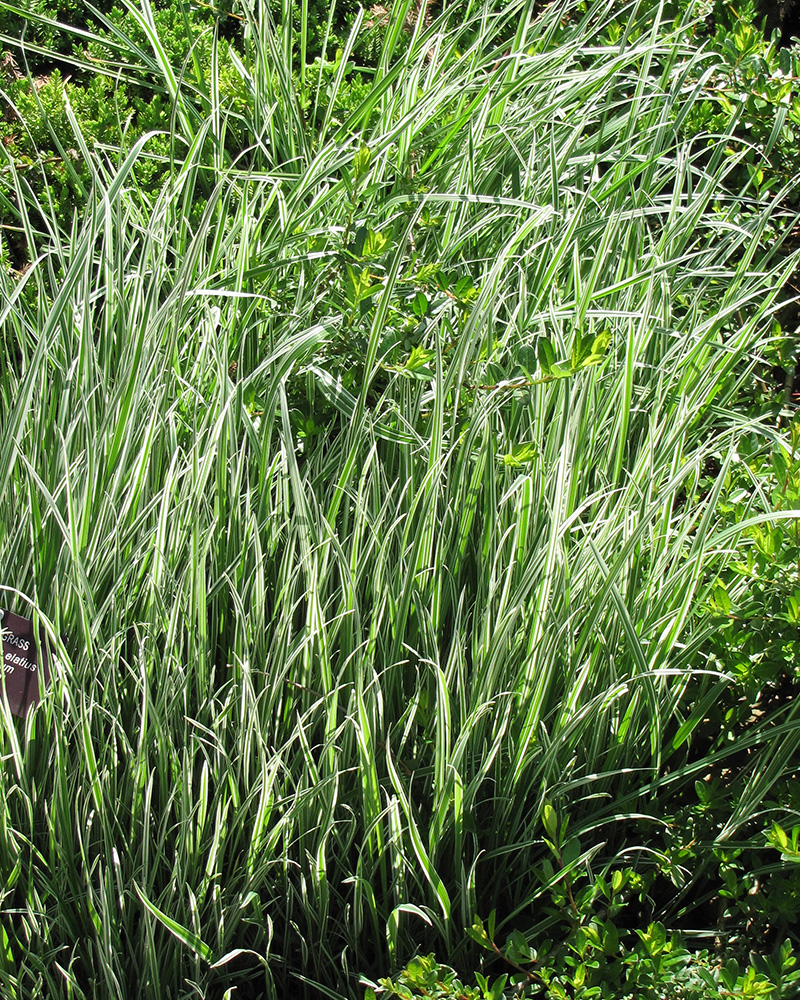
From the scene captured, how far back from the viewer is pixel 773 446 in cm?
185

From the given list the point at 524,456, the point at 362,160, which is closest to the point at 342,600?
the point at 524,456

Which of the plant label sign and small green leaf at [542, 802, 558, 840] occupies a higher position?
the plant label sign

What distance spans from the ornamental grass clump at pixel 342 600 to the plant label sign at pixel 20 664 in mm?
33

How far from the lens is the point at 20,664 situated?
138 cm

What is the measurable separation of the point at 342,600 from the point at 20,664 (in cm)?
52

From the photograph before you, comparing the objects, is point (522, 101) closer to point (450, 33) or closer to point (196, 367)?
point (450, 33)

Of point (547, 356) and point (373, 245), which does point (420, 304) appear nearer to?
point (373, 245)

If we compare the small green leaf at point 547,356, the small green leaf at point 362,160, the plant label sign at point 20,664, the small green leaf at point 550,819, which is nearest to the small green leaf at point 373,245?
the small green leaf at point 362,160

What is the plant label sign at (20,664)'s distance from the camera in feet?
4.51

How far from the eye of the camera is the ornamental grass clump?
1346mm

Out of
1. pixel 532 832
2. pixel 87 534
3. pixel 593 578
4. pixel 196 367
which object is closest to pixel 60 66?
pixel 196 367

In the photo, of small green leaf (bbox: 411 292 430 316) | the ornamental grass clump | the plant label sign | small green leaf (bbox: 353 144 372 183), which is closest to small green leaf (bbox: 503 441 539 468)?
the ornamental grass clump

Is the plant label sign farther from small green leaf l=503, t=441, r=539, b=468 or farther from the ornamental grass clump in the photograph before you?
small green leaf l=503, t=441, r=539, b=468

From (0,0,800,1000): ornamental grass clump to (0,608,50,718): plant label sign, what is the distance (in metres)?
0.03
